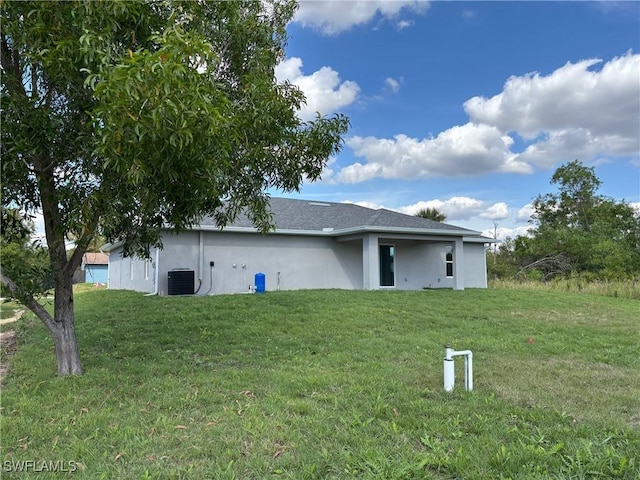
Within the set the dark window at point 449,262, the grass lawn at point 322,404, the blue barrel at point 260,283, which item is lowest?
the grass lawn at point 322,404

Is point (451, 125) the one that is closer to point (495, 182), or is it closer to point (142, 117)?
point (495, 182)

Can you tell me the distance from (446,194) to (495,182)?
3.13m

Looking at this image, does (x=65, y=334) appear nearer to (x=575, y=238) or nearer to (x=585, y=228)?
(x=575, y=238)

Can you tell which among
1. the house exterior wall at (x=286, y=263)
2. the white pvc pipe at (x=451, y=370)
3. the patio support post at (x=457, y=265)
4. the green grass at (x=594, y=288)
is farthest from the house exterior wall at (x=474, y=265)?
the white pvc pipe at (x=451, y=370)

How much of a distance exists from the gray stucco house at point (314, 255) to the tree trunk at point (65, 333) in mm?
9224

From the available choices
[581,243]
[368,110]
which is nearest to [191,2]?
[368,110]

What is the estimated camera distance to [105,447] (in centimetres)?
348

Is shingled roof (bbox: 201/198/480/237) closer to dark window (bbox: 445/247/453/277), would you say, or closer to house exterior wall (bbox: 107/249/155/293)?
dark window (bbox: 445/247/453/277)

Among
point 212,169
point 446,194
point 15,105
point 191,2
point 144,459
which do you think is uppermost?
point 446,194

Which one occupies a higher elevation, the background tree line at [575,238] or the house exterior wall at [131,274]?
the background tree line at [575,238]

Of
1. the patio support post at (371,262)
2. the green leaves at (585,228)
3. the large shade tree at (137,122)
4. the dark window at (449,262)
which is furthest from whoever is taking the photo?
the green leaves at (585,228)

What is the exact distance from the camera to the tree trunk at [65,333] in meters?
5.46

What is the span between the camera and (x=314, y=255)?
17.4 meters

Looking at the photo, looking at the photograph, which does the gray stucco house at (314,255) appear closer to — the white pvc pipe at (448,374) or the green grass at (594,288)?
the green grass at (594,288)
